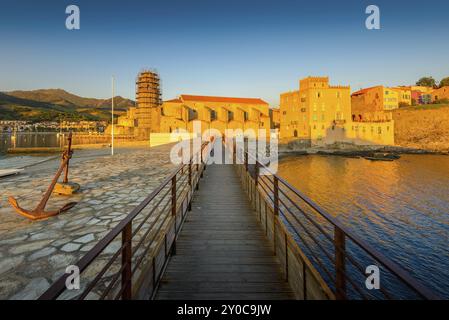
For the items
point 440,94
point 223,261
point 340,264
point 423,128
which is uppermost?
point 440,94

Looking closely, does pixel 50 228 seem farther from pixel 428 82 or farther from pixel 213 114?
pixel 428 82

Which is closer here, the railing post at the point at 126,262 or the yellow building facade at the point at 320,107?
the railing post at the point at 126,262

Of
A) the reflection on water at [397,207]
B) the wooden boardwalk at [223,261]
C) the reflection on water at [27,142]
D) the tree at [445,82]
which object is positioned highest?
the tree at [445,82]

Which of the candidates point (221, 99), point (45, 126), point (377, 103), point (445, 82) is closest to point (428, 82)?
point (445, 82)

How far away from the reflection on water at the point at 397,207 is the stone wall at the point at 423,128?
105 ft

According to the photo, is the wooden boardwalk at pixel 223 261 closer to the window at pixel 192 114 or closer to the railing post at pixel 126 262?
the railing post at pixel 126 262

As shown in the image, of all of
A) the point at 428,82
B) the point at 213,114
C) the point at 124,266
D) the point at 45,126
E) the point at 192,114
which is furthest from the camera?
the point at 45,126

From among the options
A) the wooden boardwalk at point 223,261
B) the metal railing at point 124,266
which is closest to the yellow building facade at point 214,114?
the wooden boardwalk at point 223,261

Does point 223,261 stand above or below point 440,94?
below

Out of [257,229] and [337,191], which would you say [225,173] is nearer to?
[257,229]

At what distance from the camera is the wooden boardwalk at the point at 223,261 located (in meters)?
3.23

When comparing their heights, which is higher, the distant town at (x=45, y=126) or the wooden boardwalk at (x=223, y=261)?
the distant town at (x=45, y=126)

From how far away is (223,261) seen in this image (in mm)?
3949

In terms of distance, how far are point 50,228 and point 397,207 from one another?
24.4 metres
